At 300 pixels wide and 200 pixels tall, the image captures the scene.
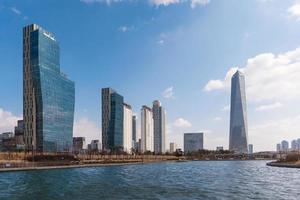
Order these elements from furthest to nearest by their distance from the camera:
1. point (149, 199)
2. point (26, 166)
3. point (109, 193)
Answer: point (26, 166) < point (109, 193) < point (149, 199)

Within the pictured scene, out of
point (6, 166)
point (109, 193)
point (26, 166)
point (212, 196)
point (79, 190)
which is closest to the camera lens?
point (212, 196)

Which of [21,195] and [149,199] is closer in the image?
[149,199]

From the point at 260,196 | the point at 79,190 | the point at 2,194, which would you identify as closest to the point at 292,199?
the point at 260,196

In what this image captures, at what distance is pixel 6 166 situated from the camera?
17000cm

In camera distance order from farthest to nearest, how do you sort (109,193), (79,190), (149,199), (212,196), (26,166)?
(26,166), (79,190), (109,193), (212,196), (149,199)

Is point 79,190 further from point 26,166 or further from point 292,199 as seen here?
point 26,166

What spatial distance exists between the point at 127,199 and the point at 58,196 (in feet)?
41.5

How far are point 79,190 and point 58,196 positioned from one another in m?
9.51

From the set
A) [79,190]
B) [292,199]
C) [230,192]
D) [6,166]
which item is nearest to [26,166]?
[6,166]

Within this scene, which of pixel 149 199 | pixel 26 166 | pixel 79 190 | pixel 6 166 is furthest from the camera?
pixel 26 166

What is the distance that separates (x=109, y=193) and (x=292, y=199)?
31027 mm

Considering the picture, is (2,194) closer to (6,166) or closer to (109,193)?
(109,193)

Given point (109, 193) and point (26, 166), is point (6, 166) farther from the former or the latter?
point (109, 193)

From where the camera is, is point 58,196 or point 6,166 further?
point 6,166
